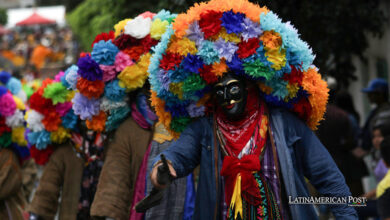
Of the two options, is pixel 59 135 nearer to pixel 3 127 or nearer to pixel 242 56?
pixel 3 127

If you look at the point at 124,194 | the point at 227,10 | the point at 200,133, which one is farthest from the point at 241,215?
the point at 124,194

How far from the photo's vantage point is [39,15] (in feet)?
139

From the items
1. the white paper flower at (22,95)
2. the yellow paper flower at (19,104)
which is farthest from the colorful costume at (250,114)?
the white paper flower at (22,95)

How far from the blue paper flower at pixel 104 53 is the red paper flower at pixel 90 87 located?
162 mm

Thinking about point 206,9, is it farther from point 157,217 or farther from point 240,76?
point 157,217

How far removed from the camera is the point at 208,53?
3844 mm

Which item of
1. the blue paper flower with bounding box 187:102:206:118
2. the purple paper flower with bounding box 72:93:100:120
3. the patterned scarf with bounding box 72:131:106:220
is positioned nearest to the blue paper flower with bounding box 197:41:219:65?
the blue paper flower with bounding box 187:102:206:118

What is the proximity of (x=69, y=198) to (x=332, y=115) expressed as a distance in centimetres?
367

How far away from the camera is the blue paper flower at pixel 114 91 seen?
207 inches

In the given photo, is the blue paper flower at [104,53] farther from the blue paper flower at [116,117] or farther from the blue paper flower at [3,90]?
the blue paper flower at [3,90]

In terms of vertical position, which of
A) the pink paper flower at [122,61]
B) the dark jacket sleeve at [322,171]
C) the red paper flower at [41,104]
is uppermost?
the red paper flower at [41,104]

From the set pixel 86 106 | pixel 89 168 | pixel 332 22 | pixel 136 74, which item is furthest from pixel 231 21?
pixel 332 22

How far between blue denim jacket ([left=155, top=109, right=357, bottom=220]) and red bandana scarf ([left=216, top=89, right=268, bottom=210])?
0.07m

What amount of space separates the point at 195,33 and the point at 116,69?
4.96 feet
